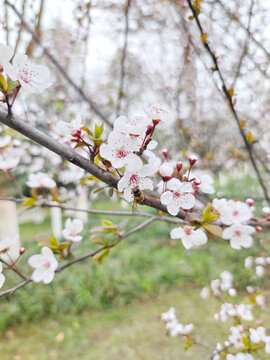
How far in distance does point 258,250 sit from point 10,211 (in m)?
3.59

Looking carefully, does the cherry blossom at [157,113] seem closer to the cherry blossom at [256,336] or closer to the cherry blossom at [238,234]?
the cherry blossom at [238,234]

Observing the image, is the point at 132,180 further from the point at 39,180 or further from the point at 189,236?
the point at 39,180

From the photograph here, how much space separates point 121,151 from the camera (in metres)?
0.61

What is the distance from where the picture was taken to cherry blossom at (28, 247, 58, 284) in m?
0.89

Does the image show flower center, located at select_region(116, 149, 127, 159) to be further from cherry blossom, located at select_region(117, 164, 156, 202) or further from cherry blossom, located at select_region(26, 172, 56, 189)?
cherry blossom, located at select_region(26, 172, 56, 189)

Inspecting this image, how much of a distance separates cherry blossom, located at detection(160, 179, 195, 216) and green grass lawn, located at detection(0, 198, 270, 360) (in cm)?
160

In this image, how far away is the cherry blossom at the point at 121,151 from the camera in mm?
598

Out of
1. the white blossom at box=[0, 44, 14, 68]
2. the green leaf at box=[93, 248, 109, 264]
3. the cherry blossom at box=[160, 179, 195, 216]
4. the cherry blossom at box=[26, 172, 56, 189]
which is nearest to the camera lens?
the white blossom at box=[0, 44, 14, 68]

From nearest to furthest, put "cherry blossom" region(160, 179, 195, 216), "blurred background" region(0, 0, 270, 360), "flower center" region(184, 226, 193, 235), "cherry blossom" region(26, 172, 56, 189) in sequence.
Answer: "cherry blossom" region(160, 179, 195, 216)
"flower center" region(184, 226, 193, 235)
"cherry blossom" region(26, 172, 56, 189)
"blurred background" region(0, 0, 270, 360)

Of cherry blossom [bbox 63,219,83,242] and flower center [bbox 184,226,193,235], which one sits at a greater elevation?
flower center [bbox 184,226,193,235]

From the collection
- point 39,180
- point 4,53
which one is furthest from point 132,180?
point 39,180

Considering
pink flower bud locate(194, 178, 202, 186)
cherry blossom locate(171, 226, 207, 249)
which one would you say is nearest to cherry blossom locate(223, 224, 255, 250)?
cherry blossom locate(171, 226, 207, 249)

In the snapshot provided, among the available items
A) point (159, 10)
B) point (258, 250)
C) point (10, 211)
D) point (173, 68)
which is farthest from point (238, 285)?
point (10, 211)

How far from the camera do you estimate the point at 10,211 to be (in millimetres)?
4559
